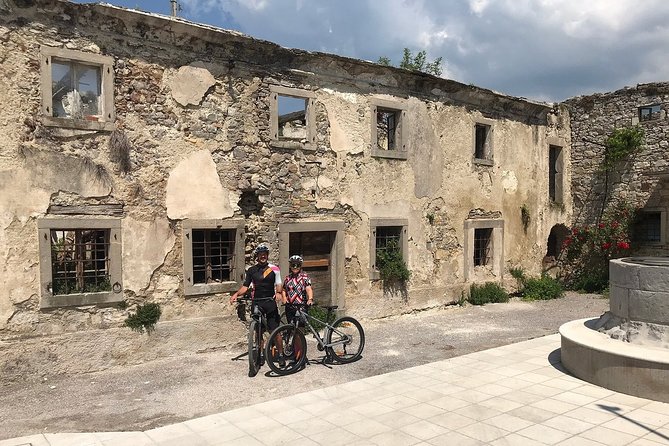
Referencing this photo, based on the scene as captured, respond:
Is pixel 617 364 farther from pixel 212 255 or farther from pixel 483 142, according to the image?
pixel 483 142

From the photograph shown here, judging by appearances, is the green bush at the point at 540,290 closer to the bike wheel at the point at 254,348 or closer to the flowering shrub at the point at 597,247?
the flowering shrub at the point at 597,247

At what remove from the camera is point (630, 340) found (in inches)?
258

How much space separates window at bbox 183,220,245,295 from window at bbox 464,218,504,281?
657cm

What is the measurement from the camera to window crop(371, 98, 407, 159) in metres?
10.8

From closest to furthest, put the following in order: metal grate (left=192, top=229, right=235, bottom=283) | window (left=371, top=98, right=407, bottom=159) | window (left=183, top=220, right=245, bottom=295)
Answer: window (left=183, top=220, right=245, bottom=295) < metal grate (left=192, top=229, right=235, bottom=283) < window (left=371, top=98, right=407, bottom=159)

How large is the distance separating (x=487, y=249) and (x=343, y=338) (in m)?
7.27

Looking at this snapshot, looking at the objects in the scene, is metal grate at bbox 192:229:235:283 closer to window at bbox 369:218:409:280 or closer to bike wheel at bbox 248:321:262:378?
bike wheel at bbox 248:321:262:378

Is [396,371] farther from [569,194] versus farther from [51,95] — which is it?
[569,194]

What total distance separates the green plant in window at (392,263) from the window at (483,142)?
3.69m

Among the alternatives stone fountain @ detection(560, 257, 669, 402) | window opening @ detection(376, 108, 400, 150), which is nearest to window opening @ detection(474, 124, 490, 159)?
window opening @ detection(376, 108, 400, 150)

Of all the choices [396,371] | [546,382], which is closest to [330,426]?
[396,371]

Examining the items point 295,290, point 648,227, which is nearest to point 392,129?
point 295,290

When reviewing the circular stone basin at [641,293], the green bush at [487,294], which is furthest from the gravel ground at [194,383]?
the circular stone basin at [641,293]

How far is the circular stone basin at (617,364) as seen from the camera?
226 inches
